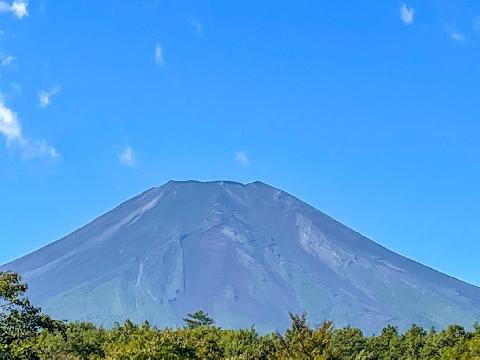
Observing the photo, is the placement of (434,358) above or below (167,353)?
above

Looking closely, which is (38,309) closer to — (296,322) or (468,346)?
(296,322)

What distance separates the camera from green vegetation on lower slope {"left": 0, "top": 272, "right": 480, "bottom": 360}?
23.2 meters

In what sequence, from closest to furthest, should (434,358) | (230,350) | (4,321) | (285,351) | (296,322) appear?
(285,351), (296,322), (4,321), (434,358), (230,350)

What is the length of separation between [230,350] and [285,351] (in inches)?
1054

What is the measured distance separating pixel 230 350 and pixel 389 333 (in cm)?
1227

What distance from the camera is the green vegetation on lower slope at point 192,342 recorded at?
23234 millimetres

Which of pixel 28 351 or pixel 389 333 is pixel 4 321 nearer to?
pixel 28 351

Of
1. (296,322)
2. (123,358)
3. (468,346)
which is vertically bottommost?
(123,358)

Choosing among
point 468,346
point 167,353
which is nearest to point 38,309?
point 167,353

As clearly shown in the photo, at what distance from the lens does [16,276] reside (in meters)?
26.5

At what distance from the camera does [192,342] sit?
3659 centimetres

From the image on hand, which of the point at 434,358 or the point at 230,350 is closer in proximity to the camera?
the point at 434,358

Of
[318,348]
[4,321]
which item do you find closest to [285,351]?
[318,348]

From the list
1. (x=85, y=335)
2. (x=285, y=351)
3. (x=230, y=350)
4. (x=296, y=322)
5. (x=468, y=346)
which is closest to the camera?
(x=285, y=351)
